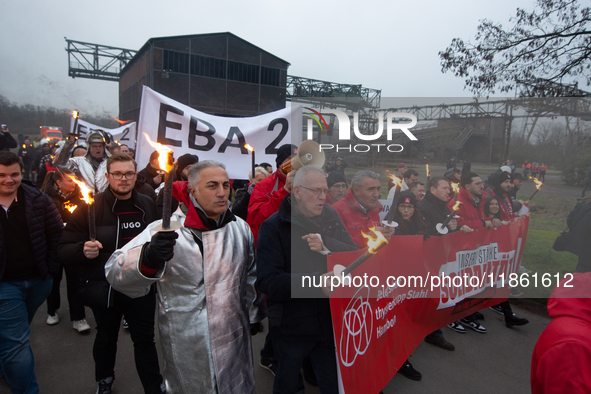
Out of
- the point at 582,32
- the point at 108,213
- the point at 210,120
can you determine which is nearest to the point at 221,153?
the point at 210,120

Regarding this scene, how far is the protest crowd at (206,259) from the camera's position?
6.48ft

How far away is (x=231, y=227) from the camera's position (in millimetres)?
2207

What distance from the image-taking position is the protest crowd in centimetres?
197

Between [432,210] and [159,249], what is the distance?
6.38 feet

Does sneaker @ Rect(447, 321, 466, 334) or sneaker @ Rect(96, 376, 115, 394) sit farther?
sneaker @ Rect(447, 321, 466, 334)

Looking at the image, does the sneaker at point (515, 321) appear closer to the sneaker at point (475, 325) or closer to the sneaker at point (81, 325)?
the sneaker at point (475, 325)

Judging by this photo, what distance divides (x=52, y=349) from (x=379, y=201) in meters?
3.60

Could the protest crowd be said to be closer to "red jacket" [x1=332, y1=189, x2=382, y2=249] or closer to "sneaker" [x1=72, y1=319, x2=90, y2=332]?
"red jacket" [x1=332, y1=189, x2=382, y2=249]

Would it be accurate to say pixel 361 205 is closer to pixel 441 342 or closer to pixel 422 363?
pixel 422 363

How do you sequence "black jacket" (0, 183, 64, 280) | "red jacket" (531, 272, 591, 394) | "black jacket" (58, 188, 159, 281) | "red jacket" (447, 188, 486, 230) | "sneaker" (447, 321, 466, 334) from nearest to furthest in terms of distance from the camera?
1. "red jacket" (531, 272, 591, 394)
2. "black jacket" (58, 188, 159, 281)
3. "black jacket" (0, 183, 64, 280)
4. "red jacket" (447, 188, 486, 230)
5. "sneaker" (447, 321, 466, 334)

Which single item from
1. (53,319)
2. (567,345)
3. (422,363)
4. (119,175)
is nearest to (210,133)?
(119,175)

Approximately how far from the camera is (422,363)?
3.40 metres

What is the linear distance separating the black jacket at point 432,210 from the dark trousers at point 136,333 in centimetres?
218

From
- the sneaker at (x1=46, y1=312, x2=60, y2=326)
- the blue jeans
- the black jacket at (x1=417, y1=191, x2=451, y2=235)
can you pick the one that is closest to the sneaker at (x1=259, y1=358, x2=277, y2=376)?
the blue jeans
